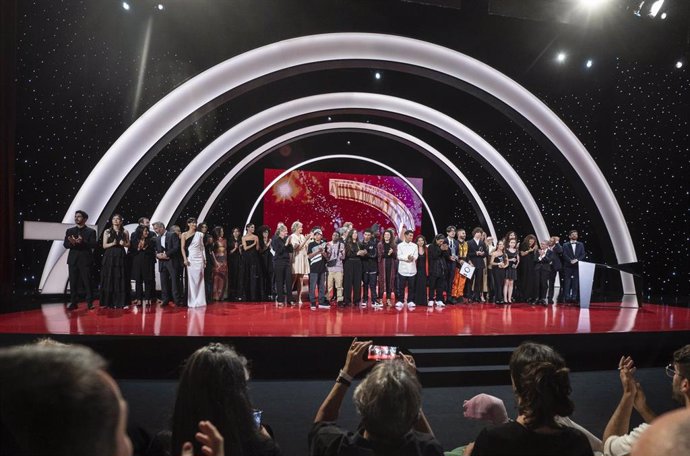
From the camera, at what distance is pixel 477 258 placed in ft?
33.7

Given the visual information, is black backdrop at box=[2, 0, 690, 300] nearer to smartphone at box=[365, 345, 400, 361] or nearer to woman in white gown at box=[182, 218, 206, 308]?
woman in white gown at box=[182, 218, 206, 308]

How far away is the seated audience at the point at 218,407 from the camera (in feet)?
5.74

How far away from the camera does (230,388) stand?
1771 mm

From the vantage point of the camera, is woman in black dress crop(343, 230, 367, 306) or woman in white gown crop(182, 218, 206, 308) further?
woman in black dress crop(343, 230, 367, 306)

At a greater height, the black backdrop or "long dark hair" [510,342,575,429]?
the black backdrop

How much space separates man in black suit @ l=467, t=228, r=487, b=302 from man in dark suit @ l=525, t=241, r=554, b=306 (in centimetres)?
124

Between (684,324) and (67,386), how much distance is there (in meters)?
8.06

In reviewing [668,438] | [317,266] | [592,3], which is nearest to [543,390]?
[668,438]

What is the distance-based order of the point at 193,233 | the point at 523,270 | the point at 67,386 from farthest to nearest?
1. the point at 523,270
2. the point at 193,233
3. the point at 67,386

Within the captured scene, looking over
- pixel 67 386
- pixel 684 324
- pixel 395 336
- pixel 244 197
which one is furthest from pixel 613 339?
pixel 244 197

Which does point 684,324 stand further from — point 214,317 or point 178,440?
point 178,440

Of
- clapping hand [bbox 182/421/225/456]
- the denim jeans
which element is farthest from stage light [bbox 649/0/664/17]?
clapping hand [bbox 182/421/225/456]

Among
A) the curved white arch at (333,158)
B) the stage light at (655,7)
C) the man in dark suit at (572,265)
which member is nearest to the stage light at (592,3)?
the stage light at (655,7)

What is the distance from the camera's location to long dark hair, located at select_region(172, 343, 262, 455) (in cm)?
175
